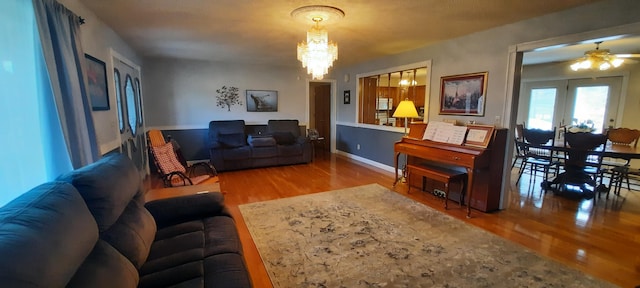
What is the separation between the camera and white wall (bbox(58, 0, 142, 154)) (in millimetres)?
2602

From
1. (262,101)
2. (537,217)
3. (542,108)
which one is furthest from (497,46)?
(262,101)

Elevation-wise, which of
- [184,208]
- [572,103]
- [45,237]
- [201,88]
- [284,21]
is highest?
[284,21]

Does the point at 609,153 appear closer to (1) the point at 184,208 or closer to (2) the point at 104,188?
(1) the point at 184,208

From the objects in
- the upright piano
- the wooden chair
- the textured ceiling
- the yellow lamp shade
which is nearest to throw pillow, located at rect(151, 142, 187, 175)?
the wooden chair

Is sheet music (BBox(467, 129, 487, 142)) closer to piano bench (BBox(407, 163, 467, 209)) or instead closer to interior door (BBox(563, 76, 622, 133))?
piano bench (BBox(407, 163, 467, 209))

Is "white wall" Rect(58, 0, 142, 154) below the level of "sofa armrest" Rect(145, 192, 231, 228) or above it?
above

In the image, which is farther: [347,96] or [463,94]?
[347,96]

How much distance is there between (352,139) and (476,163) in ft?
11.6

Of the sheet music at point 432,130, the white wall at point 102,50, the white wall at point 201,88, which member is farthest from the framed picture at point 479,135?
the white wall at point 201,88

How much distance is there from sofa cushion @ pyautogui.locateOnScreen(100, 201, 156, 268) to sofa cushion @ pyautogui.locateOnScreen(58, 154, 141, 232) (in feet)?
0.16

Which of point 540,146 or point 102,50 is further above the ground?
point 102,50

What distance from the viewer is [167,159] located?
12.2 feet

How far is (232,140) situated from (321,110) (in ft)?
9.52

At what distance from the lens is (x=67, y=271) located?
0.96m
